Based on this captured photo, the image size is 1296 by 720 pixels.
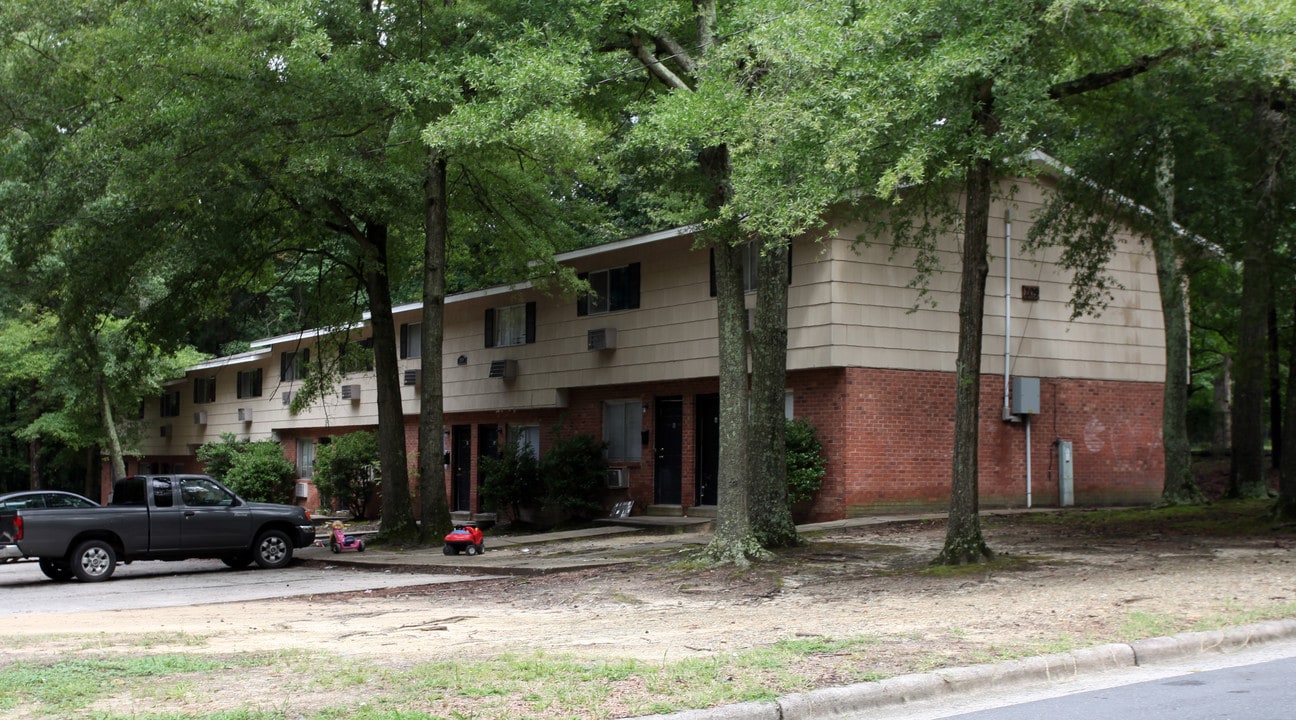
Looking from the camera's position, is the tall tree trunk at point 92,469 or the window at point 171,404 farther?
the window at point 171,404

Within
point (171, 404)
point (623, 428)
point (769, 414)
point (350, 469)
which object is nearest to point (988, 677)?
point (769, 414)

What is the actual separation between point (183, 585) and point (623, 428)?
11.3 m

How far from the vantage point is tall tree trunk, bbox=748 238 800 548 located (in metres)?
16.8

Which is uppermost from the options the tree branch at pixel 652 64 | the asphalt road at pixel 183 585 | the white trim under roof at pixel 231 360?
the tree branch at pixel 652 64

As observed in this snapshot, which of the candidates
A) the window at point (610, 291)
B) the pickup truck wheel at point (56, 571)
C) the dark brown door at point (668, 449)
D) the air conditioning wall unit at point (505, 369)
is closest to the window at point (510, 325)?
the air conditioning wall unit at point (505, 369)

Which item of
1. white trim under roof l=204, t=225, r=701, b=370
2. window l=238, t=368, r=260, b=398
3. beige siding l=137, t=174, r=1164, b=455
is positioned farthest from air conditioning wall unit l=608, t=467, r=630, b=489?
window l=238, t=368, r=260, b=398

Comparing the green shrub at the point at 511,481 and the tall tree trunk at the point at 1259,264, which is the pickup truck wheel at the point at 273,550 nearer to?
the green shrub at the point at 511,481

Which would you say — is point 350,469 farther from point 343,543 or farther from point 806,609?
point 806,609

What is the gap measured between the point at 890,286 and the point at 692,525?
230 inches

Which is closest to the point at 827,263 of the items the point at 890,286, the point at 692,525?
the point at 890,286

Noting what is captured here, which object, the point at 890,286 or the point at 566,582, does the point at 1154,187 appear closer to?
the point at 890,286

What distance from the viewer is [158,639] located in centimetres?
1039

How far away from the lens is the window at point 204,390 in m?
44.7

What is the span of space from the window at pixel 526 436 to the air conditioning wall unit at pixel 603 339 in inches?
159
